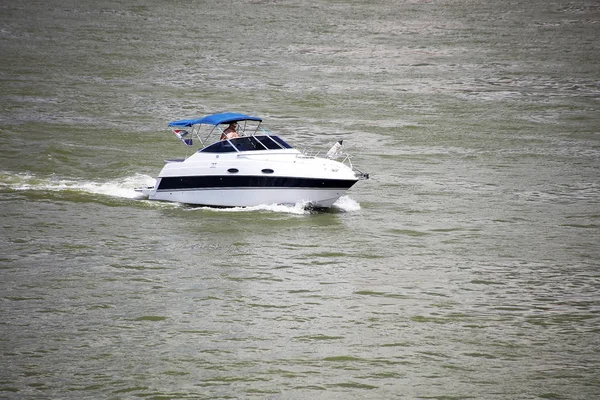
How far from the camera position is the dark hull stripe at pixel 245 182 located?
23.2 metres

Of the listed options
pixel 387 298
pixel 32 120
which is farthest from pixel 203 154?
pixel 32 120

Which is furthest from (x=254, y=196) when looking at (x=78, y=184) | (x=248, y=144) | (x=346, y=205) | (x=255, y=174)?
(x=78, y=184)

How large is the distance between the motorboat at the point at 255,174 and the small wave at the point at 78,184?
2061mm

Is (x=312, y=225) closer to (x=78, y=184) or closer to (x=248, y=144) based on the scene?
(x=248, y=144)

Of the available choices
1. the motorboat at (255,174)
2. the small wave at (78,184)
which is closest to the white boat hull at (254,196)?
the motorboat at (255,174)

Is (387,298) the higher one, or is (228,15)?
(228,15)

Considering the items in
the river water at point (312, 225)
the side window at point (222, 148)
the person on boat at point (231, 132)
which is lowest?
the river water at point (312, 225)

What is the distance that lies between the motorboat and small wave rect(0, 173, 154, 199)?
6.76ft

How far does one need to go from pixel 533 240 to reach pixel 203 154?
326 inches

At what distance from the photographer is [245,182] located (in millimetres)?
23719

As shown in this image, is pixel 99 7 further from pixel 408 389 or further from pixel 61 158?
pixel 408 389

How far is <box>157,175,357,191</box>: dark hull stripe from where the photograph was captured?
915 inches

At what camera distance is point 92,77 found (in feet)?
139

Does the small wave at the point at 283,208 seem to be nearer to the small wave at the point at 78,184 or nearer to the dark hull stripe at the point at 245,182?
the dark hull stripe at the point at 245,182
